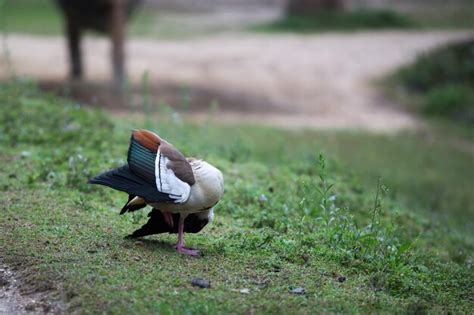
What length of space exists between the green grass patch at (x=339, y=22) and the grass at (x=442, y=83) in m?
3.47

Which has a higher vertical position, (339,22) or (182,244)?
(339,22)

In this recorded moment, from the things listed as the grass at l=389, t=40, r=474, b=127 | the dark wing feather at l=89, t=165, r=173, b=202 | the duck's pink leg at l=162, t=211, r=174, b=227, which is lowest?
the grass at l=389, t=40, r=474, b=127

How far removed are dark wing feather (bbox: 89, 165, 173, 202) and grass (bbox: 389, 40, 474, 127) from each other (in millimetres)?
9756

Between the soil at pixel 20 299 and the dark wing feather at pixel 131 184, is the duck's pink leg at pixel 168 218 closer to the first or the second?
the dark wing feather at pixel 131 184

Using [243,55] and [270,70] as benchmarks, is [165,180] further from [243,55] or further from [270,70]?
[243,55]

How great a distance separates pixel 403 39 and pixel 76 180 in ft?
43.6

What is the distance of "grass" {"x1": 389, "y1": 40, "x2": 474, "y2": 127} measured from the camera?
533 inches

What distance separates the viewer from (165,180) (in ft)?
13.7

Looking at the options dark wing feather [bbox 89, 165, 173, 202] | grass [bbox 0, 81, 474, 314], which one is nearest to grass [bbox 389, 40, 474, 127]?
grass [bbox 0, 81, 474, 314]

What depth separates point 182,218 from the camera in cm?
434

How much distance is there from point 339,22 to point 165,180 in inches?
618

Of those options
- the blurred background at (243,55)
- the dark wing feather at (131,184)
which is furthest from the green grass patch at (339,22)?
the dark wing feather at (131,184)

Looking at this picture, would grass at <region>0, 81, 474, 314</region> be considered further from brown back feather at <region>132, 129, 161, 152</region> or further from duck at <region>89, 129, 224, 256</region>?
brown back feather at <region>132, 129, 161, 152</region>

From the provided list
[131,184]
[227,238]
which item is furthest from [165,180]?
[227,238]
